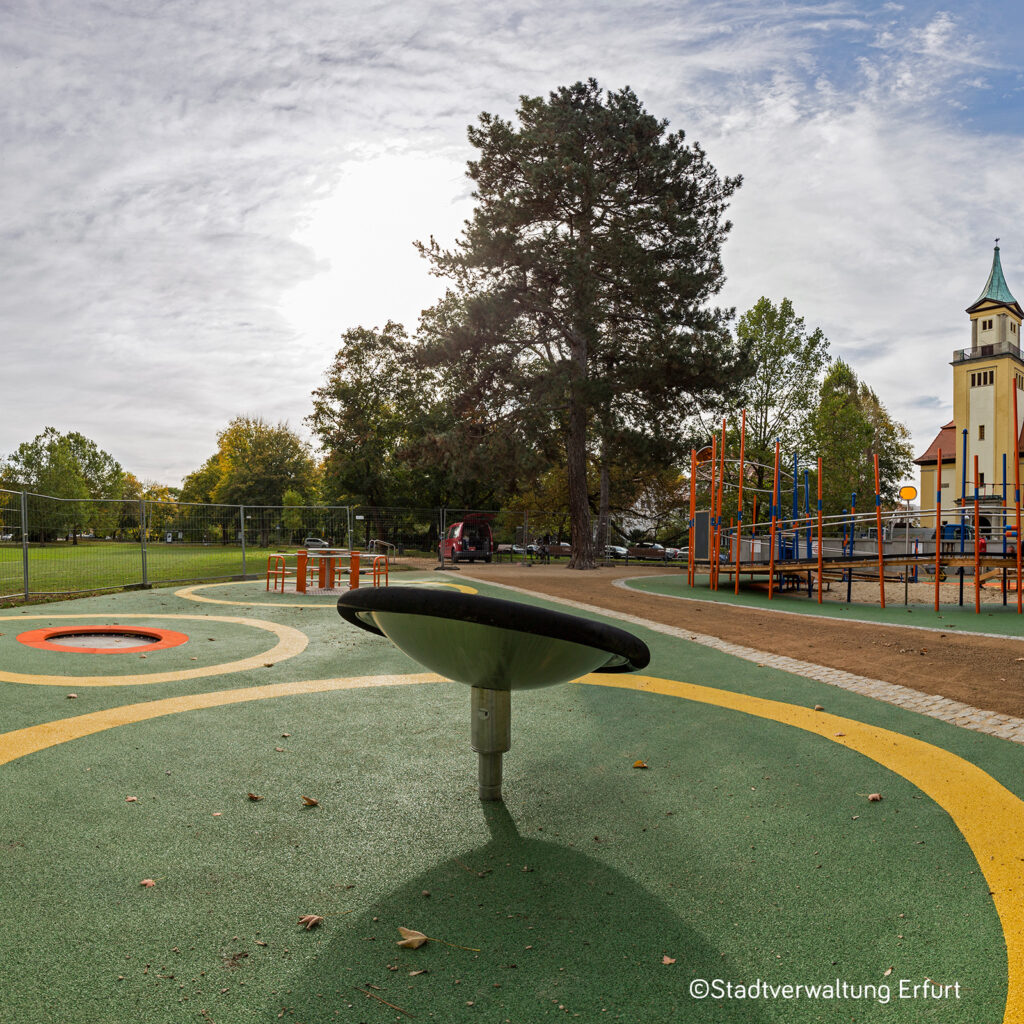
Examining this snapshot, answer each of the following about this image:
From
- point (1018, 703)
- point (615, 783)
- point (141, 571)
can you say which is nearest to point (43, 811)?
point (615, 783)

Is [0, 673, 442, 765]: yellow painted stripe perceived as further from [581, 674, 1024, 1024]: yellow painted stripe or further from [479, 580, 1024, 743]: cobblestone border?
[479, 580, 1024, 743]: cobblestone border

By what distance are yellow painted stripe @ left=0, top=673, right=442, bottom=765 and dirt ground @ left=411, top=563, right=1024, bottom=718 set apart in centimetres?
431

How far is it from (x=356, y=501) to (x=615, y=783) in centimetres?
4114

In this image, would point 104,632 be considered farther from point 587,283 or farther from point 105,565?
point 587,283

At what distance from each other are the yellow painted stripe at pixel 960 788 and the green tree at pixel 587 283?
62.8 feet

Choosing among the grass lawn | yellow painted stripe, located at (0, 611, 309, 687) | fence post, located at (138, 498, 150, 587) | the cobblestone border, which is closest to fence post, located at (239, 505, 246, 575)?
the grass lawn

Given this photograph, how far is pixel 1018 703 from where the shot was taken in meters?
5.52

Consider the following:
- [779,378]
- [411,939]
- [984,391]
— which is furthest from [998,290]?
[411,939]

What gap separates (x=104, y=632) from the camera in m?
8.78

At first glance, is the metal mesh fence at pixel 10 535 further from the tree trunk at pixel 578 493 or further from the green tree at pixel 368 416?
the green tree at pixel 368 416

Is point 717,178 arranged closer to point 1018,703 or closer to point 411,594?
point 1018,703

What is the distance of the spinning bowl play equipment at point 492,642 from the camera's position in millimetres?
2568

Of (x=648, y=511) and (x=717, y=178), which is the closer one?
(x=717, y=178)

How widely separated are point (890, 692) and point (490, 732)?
4.24 m
